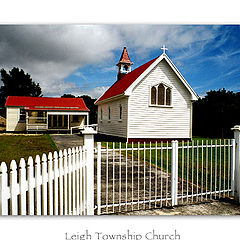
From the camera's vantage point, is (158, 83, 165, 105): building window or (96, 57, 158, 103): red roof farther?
(158, 83, 165, 105): building window

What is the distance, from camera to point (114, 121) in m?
10.1

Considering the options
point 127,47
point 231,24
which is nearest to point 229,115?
point 231,24

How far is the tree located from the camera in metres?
4.16

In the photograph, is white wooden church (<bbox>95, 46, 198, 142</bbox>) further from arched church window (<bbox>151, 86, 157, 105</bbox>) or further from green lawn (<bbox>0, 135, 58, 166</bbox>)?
green lawn (<bbox>0, 135, 58, 166</bbox>)

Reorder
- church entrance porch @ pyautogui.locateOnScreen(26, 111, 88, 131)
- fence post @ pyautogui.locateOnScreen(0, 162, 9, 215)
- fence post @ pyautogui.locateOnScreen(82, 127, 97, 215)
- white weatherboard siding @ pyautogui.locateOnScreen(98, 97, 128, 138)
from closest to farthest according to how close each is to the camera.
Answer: fence post @ pyautogui.locateOnScreen(0, 162, 9, 215)
fence post @ pyautogui.locateOnScreen(82, 127, 97, 215)
church entrance porch @ pyautogui.locateOnScreen(26, 111, 88, 131)
white weatherboard siding @ pyautogui.locateOnScreen(98, 97, 128, 138)

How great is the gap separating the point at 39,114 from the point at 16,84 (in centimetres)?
110

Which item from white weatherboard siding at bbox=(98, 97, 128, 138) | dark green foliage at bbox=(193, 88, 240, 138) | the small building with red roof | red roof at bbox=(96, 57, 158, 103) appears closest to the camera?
the small building with red roof

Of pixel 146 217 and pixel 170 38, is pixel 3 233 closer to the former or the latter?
pixel 146 217

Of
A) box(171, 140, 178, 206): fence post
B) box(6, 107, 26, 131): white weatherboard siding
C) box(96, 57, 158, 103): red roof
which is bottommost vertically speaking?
box(171, 140, 178, 206): fence post

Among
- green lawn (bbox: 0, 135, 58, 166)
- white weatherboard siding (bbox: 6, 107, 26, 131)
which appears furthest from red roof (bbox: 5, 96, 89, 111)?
green lawn (bbox: 0, 135, 58, 166)

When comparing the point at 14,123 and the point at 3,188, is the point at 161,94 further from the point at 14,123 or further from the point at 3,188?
the point at 3,188

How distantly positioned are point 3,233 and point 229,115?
18.9ft

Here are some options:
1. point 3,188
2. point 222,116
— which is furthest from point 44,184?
point 222,116

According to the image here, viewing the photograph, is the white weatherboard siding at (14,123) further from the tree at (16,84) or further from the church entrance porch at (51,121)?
the tree at (16,84)
